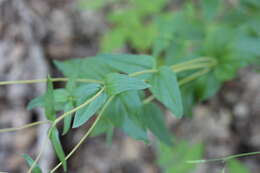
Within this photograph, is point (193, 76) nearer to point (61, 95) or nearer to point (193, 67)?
point (193, 67)

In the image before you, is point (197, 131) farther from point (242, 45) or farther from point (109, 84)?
point (109, 84)

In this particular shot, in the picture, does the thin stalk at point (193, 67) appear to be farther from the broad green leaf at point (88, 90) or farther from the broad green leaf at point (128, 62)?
the broad green leaf at point (88, 90)

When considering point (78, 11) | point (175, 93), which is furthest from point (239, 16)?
point (78, 11)

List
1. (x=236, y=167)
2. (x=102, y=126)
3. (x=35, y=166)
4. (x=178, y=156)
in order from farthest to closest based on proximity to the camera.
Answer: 1. (x=178, y=156)
2. (x=236, y=167)
3. (x=102, y=126)
4. (x=35, y=166)

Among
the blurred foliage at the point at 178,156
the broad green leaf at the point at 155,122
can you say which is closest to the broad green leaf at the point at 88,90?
the broad green leaf at the point at 155,122

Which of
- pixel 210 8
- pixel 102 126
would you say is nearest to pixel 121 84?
pixel 102 126
